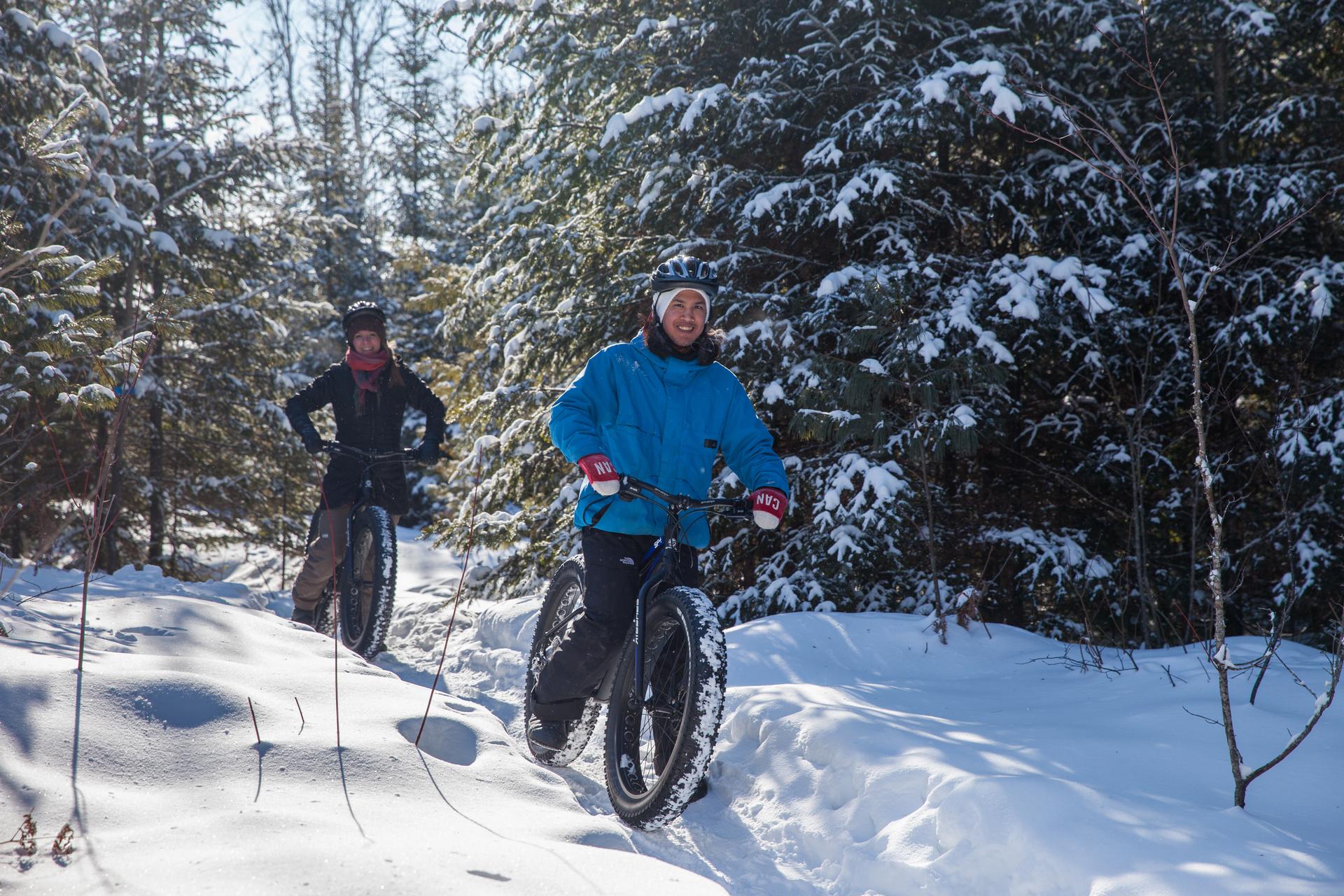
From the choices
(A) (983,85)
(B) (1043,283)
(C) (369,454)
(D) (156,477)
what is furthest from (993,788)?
(D) (156,477)

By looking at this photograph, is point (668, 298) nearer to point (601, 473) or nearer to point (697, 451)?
point (697, 451)

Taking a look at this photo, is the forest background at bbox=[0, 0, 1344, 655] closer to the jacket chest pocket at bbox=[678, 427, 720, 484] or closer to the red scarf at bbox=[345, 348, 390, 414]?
the red scarf at bbox=[345, 348, 390, 414]

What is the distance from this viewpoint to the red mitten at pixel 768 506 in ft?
11.8

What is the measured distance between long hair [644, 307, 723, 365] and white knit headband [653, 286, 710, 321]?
0.05 meters

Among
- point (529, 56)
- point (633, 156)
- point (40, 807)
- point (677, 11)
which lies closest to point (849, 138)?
point (633, 156)

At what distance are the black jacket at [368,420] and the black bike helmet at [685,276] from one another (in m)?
3.23

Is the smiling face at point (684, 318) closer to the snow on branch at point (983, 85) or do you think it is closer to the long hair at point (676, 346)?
the long hair at point (676, 346)

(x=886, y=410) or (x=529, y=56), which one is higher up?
(x=529, y=56)

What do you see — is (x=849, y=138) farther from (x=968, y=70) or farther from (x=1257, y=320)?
(x=1257, y=320)

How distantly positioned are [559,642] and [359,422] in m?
3.40

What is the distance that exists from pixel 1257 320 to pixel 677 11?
5440 mm

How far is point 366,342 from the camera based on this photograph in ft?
21.6

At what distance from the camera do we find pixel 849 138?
6770 millimetres

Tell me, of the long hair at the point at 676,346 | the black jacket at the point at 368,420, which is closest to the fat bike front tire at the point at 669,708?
the long hair at the point at 676,346
